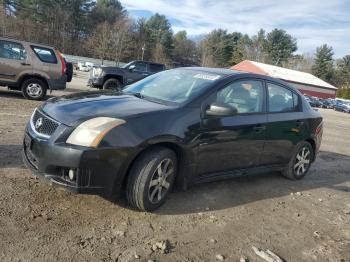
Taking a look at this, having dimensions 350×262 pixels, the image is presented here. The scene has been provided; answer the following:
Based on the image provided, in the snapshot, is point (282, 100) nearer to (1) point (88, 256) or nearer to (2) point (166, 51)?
(1) point (88, 256)

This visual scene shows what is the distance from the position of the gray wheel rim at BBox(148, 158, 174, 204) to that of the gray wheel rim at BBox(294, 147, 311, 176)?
→ 289 centimetres

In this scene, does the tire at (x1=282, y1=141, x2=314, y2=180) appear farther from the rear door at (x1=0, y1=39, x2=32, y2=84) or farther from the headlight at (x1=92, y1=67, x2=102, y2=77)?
the headlight at (x1=92, y1=67, x2=102, y2=77)

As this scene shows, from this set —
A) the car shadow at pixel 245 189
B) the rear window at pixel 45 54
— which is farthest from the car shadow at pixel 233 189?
the rear window at pixel 45 54

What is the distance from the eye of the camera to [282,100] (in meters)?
5.98

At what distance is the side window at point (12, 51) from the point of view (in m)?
11.0

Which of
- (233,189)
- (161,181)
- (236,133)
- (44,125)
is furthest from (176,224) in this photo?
(44,125)

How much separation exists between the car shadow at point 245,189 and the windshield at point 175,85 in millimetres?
1263

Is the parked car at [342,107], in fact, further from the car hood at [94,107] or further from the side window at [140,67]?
the car hood at [94,107]

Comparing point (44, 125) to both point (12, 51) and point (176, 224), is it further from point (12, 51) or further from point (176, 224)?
point (12, 51)

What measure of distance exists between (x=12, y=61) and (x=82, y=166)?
8.69m

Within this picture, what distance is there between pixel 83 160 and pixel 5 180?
146 centimetres

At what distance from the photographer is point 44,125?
4016 millimetres

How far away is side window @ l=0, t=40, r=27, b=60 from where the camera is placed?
36.2 ft

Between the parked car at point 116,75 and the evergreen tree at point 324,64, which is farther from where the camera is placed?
the evergreen tree at point 324,64
